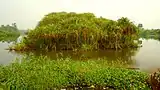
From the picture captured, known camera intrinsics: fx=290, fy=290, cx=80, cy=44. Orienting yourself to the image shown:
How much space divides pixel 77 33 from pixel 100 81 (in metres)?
15.0

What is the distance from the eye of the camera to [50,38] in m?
25.3

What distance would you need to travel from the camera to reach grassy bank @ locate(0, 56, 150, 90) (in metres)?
8.93

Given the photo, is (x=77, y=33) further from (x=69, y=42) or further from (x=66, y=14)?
(x=66, y=14)

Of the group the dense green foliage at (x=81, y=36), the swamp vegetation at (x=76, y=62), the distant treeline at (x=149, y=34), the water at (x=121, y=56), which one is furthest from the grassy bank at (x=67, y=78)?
the distant treeline at (x=149, y=34)

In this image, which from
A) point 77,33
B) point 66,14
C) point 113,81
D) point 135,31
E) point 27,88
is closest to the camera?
point 27,88

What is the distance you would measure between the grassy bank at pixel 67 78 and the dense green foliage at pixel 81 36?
14.2 metres

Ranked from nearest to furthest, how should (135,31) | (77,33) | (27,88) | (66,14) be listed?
1. (27,88)
2. (77,33)
3. (135,31)
4. (66,14)

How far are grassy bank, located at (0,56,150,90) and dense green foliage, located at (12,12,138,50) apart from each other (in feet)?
46.5

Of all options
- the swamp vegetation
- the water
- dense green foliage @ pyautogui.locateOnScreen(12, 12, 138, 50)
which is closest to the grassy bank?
the swamp vegetation

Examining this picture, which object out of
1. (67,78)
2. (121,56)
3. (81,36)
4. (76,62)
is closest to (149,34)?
(81,36)

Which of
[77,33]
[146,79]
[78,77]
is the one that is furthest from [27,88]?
[77,33]

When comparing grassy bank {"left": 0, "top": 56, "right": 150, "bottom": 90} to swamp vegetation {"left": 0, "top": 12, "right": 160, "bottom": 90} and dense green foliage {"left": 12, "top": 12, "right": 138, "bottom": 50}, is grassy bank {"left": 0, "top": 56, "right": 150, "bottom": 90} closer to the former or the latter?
swamp vegetation {"left": 0, "top": 12, "right": 160, "bottom": 90}

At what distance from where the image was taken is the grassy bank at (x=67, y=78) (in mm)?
8927

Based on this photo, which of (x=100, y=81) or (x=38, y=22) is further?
(x=38, y=22)
